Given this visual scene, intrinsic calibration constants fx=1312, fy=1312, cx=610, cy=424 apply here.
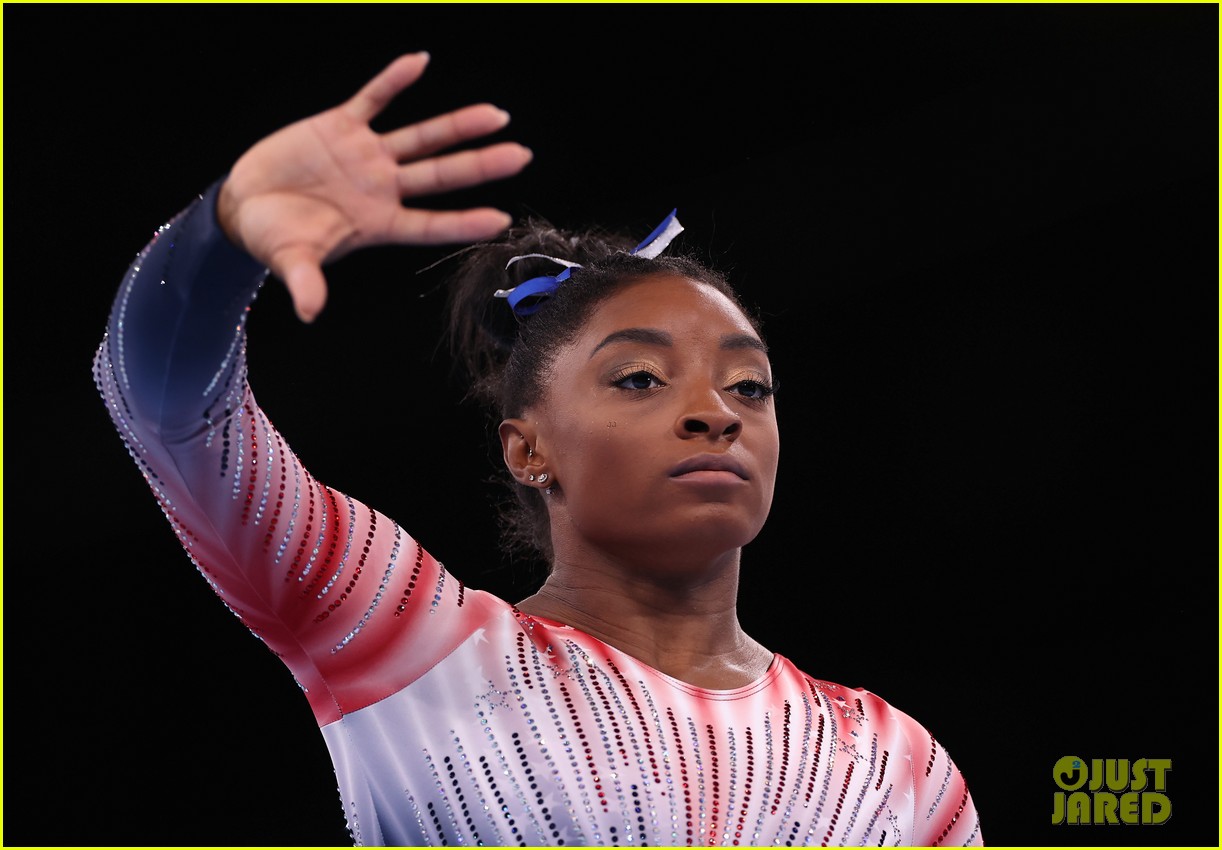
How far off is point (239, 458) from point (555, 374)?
543 millimetres

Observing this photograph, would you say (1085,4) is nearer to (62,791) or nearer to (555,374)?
(555,374)

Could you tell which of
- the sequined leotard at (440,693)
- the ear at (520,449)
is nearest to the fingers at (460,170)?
the sequined leotard at (440,693)

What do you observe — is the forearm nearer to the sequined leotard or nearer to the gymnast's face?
the sequined leotard

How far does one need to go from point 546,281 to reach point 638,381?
327 millimetres

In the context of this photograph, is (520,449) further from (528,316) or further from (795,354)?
(795,354)

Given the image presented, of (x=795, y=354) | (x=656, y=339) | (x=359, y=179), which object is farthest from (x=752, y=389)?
(x=795, y=354)

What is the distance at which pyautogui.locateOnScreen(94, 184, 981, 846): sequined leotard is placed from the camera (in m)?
1.36

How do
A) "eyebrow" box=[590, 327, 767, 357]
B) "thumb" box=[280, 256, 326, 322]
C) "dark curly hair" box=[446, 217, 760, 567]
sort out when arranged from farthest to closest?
"dark curly hair" box=[446, 217, 760, 567]
"eyebrow" box=[590, 327, 767, 357]
"thumb" box=[280, 256, 326, 322]

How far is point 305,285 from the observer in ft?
3.56

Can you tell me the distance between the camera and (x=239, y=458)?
1.36 m

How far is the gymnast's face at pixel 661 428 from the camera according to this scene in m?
1.62

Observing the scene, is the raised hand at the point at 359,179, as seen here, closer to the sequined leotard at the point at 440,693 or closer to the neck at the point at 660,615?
the sequined leotard at the point at 440,693

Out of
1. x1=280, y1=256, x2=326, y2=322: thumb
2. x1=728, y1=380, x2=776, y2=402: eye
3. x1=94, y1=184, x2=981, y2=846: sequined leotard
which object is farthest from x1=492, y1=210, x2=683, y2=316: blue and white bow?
x1=280, y1=256, x2=326, y2=322: thumb

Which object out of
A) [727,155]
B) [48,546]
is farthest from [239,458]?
[727,155]
